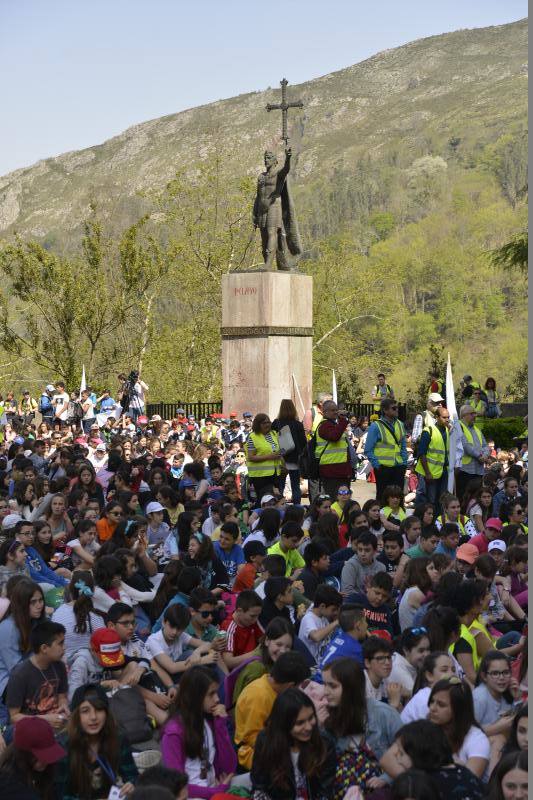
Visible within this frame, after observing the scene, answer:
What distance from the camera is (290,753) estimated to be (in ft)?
18.6

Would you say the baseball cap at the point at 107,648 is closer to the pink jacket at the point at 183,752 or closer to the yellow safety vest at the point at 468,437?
the pink jacket at the point at 183,752

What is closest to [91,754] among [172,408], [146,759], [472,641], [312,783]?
[146,759]

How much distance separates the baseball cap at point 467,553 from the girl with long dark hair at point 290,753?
15.6 feet

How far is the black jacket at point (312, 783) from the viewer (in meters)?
5.66

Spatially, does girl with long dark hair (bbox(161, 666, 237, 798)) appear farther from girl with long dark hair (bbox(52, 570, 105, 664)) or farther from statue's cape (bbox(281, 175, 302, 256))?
statue's cape (bbox(281, 175, 302, 256))

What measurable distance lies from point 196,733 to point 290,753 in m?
0.56

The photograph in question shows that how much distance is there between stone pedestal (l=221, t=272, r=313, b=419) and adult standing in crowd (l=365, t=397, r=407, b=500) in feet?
24.9

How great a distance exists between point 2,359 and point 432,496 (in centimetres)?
3786

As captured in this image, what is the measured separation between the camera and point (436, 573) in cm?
891

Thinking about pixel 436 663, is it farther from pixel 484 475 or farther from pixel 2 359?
pixel 2 359

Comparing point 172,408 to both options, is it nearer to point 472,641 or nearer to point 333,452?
point 333,452

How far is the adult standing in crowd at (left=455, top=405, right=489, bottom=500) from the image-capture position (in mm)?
14242

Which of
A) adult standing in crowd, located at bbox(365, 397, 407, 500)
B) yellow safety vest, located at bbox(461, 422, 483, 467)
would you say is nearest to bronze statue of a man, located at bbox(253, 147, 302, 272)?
yellow safety vest, located at bbox(461, 422, 483, 467)

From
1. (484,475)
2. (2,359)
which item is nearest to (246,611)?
(484,475)
